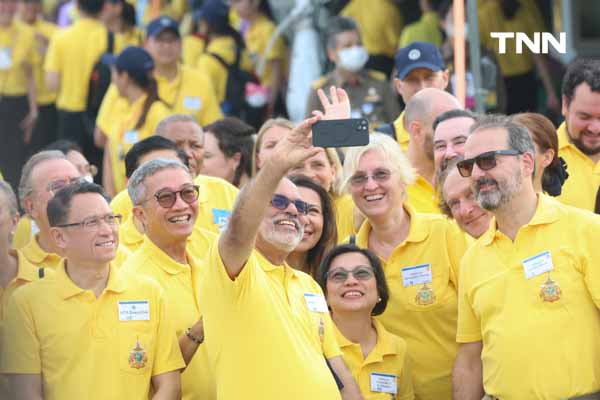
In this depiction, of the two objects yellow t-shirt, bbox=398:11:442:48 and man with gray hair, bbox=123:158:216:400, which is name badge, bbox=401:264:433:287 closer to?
man with gray hair, bbox=123:158:216:400

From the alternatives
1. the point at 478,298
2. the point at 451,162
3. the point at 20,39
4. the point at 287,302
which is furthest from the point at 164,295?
the point at 20,39

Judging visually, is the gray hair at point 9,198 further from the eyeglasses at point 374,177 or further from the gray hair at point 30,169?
the eyeglasses at point 374,177

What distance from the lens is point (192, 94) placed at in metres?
11.6

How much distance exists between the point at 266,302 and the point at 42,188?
6.72 ft

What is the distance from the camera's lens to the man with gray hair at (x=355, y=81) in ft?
35.8

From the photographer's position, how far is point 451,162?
761 cm

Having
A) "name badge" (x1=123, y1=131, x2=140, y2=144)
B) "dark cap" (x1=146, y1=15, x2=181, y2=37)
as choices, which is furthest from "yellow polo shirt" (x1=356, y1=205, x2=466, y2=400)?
"dark cap" (x1=146, y1=15, x2=181, y2=37)

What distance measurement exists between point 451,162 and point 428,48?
1.87 m

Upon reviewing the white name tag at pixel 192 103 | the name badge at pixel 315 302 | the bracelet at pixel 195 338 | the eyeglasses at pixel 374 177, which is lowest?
the bracelet at pixel 195 338

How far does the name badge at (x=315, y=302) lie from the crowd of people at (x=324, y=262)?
2cm

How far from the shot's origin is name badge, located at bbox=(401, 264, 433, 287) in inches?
284

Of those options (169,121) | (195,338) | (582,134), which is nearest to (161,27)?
(169,121)

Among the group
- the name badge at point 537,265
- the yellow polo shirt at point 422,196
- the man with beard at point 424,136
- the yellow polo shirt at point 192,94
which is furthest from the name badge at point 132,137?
the name badge at point 537,265

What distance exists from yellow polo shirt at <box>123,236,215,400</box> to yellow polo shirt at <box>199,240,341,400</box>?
598 mm
